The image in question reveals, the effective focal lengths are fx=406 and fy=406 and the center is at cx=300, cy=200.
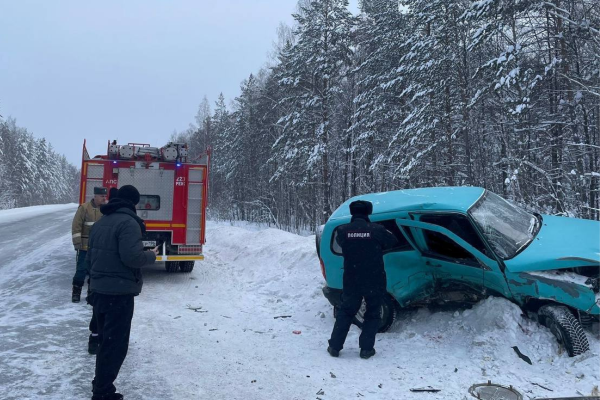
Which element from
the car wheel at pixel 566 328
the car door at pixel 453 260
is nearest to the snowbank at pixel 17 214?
the car door at pixel 453 260

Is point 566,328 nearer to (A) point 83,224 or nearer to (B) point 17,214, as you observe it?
(A) point 83,224

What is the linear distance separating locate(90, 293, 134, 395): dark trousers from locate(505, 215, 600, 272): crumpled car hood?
4.14 meters

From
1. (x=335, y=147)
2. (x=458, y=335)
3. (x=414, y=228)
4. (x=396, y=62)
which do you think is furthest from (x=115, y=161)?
(x=335, y=147)

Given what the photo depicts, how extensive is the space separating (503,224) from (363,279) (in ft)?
6.82

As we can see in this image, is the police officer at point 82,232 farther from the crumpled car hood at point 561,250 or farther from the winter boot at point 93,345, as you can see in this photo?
the crumpled car hood at point 561,250

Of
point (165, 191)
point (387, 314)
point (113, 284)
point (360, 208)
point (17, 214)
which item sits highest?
point (165, 191)

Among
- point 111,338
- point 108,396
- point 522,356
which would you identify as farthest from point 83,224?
point 522,356

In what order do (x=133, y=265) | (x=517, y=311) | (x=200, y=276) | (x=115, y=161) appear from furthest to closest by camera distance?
(x=200, y=276), (x=115, y=161), (x=517, y=311), (x=133, y=265)

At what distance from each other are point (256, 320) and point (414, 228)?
2948 millimetres

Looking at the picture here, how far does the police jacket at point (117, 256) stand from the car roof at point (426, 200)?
125 inches

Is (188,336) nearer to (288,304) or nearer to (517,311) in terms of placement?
(288,304)

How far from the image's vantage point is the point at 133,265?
12.0 ft

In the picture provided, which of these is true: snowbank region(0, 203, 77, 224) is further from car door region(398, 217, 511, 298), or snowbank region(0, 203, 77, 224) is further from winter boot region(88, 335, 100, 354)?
car door region(398, 217, 511, 298)

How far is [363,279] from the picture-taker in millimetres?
4953
